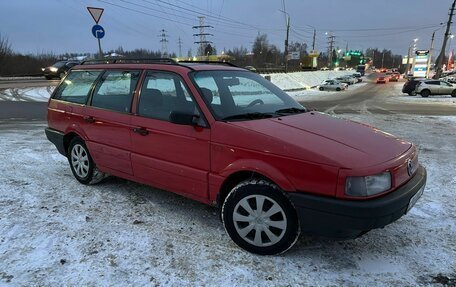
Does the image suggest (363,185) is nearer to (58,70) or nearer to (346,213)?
(346,213)

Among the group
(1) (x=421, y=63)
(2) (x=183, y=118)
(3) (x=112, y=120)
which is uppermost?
(1) (x=421, y=63)

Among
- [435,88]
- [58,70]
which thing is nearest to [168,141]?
[58,70]

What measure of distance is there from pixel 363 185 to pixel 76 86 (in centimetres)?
420

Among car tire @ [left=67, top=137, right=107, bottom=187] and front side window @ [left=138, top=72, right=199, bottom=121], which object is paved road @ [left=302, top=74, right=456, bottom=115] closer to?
car tire @ [left=67, top=137, right=107, bottom=187]

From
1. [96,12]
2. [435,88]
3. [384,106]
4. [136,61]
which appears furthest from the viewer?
[435,88]

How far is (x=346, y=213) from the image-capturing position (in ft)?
9.53

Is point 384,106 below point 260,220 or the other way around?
below

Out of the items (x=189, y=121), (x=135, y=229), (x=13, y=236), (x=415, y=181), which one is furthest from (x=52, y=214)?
(x=415, y=181)

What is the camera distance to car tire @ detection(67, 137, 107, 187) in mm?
5102

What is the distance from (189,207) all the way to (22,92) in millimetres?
21121

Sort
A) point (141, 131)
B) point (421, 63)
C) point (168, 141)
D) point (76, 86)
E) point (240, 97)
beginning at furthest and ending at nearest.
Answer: point (421, 63)
point (76, 86)
point (141, 131)
point (240, 97)
point (168, 141)

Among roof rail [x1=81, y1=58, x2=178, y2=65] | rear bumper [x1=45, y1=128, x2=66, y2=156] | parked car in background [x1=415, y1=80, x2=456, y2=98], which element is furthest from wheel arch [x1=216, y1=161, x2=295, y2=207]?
parked car in background [x1=415, y1=80, x2=456, y2=98]

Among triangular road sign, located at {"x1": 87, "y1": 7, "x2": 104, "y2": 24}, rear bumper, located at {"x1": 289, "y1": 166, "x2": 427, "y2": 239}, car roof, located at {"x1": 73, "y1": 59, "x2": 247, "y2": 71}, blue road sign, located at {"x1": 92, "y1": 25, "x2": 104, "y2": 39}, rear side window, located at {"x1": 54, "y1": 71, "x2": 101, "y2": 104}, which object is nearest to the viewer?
rear bumper, located at {"x1": 289, "y1": 166, "x2": 427, "y2": 239}

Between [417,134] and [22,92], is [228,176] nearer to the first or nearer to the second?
[417,134]
